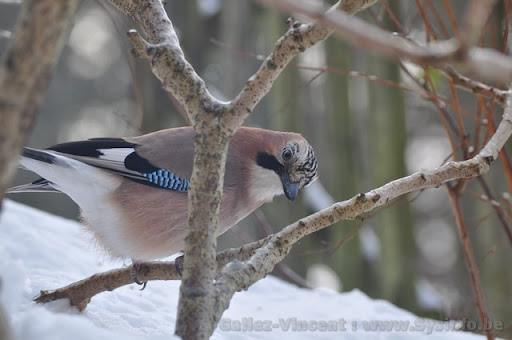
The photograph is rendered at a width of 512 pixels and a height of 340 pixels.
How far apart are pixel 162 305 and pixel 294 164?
3.08ft

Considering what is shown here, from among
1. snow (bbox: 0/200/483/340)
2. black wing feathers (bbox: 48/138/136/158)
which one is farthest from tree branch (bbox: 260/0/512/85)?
black wing feathers (bbox: 48/138/136/158)

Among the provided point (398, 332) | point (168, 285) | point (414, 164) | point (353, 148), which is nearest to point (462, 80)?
point (398, 332)

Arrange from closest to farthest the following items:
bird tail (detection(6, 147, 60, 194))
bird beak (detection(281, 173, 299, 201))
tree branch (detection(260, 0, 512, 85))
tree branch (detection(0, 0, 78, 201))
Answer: tree branch (detection(260, 0, 512, 85)) < tree branch (detection(0, 0, 78, 201)) < bird tail (detection(6, 147, 60, 194)) < bird beak (detection(281, 173, 299, 201))

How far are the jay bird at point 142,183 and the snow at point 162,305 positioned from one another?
21cm

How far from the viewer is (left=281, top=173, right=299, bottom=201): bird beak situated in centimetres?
342

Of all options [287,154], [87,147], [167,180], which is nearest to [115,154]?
[87,147]

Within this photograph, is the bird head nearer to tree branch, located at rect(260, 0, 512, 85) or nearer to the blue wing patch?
the blue wing patch

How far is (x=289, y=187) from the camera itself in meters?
3.45

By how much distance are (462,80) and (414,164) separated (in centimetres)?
844

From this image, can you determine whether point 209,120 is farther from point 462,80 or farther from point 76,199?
point 76,199

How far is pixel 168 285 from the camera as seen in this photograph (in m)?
3.70

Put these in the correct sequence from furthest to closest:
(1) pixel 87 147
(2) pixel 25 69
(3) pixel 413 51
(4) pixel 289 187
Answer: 1. (4) pixel 289 187
2. (1) pixel 87 147
3. (2) pixel 25 69
4. (3) pixel 413 51

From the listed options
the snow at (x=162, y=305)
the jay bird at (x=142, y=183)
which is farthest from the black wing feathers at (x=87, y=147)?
the snow at (x=162, y=305)

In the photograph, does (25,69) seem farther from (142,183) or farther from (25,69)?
(142,183)
